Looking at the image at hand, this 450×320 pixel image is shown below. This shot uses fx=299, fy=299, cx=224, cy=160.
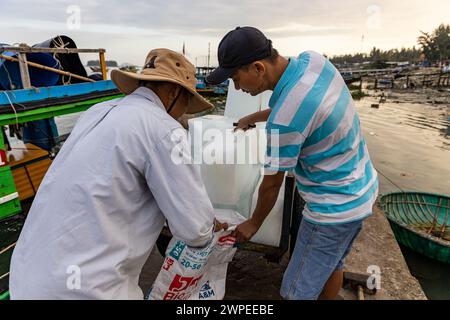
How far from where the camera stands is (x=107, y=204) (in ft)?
3.51

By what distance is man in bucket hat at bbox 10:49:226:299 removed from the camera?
A: 105cm

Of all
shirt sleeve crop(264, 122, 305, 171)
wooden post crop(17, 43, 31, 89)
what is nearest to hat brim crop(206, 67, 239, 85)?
shirt sleeve crop(264, 122, 305, 171)

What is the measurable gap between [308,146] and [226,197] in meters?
0.77

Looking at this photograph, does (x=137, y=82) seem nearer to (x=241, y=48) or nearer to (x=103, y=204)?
(x=241, y=48)

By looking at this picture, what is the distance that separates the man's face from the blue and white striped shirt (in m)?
0.11

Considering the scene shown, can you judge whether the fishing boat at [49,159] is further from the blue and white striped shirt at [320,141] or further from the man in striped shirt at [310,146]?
the blue and white striped shirt at [320,141]

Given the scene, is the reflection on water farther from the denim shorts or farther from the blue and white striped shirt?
the blue and white striped shirt

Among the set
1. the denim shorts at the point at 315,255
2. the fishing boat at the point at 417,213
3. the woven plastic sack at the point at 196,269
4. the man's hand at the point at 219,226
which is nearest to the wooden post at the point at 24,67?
the woven plastic sack at the point at 196,269

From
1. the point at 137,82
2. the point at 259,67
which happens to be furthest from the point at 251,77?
the point at 137,82

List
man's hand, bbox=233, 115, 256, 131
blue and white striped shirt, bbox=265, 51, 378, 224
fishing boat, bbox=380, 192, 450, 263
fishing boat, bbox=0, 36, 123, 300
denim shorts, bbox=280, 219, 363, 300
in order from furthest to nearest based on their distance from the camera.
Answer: fishing boat, bbox=380, 192, 450, 263 < fishing boat, bbox=0, 36, 123, 300 < man's hand, bbox=233, 115, 256, 131 < denim shorts, bbox=280, 219, 363, 300 < blue and white striped shirt, bbox=265, 51, 378, 224

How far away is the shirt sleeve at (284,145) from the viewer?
4.74 ft

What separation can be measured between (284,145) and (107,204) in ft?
2.78
